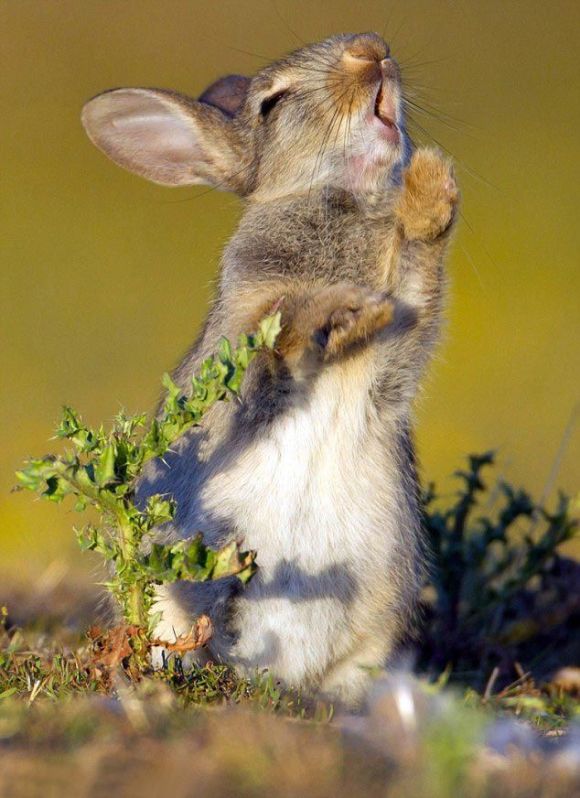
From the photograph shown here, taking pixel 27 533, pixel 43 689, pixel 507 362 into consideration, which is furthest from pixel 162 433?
pixel 507 362

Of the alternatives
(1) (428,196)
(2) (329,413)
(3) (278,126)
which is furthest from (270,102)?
(2) (329,413)

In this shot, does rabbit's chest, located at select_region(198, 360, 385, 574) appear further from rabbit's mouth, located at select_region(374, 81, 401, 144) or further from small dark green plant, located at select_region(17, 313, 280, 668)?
rabbit's mouth, located at select_region(374, 81, 401, 144)

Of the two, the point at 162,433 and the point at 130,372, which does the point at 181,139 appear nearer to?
the point at 162,433

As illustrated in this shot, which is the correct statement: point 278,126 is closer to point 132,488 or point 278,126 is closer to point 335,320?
point 335,320

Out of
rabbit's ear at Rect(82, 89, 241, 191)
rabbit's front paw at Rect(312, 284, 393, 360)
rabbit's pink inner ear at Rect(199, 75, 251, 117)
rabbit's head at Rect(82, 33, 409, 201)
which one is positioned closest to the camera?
rabbit's front paw at Rect(312, 284, 393, 360)

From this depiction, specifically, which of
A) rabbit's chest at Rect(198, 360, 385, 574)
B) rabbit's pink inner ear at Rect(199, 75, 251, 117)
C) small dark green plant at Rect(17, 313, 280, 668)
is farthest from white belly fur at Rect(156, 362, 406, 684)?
rabbit's pink inner ear at Rect(199, 75, 251, 117)
